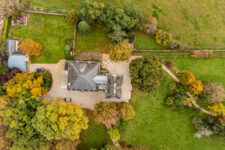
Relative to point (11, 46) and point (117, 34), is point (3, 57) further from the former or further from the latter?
point (117, 34)

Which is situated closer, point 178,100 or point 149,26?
point 178,100

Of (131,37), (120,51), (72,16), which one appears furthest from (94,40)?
(131,37)

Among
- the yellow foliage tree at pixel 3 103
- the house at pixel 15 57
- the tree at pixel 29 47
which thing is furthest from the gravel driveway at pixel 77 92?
the yellow foliage tree at pixel 3 103

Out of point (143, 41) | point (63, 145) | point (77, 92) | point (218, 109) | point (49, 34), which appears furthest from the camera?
point (143, 41)

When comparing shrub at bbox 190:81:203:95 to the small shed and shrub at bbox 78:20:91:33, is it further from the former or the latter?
the small shed

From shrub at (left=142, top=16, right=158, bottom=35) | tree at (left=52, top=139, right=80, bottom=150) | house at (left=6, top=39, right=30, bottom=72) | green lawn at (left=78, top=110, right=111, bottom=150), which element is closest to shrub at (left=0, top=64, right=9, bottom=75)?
house at (left=6, top=39, right=30, bottom=72)
